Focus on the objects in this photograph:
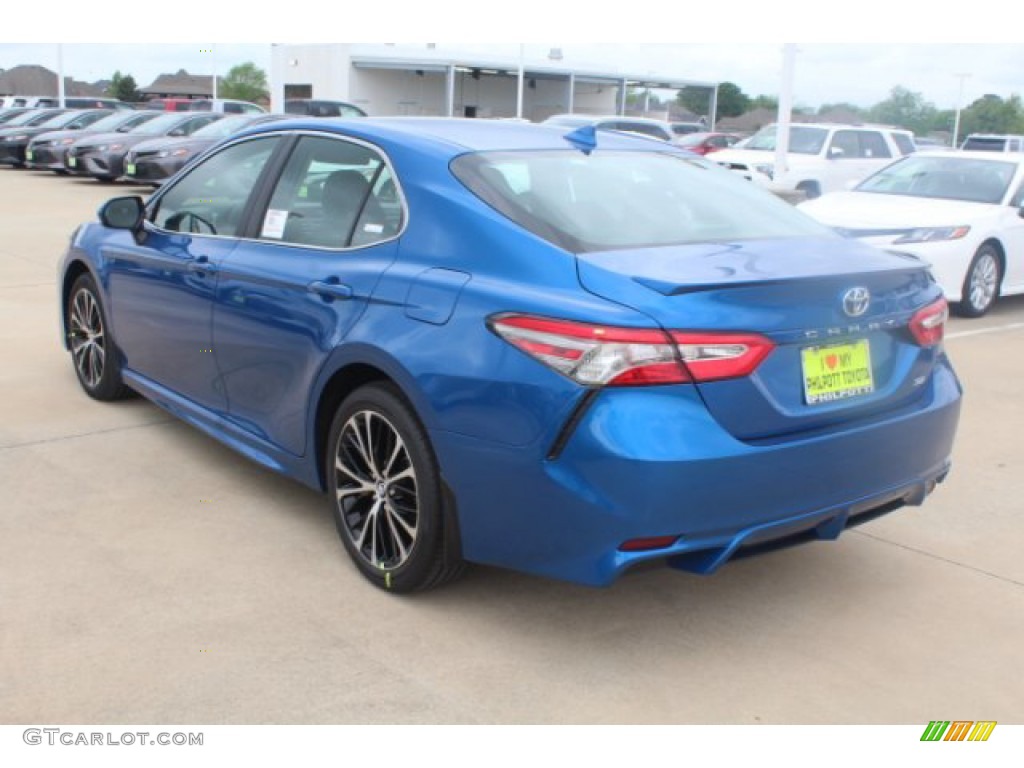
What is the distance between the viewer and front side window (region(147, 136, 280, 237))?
478 cm

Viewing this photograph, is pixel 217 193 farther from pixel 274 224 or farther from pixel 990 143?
pixel 990 143

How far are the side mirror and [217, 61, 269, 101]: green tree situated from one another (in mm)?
108112

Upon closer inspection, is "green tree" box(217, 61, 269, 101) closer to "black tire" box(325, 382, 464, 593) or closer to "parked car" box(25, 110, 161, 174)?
"parked car" box(25, 110, 161, 174)

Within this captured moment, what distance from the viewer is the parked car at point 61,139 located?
2302 centimetres

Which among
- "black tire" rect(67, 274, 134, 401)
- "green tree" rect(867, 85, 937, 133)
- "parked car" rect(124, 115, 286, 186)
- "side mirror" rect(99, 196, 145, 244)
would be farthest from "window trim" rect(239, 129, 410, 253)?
"green tree" rect(867, 85, 937, 133)

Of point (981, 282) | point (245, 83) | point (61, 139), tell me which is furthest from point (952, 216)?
point (245, 83)

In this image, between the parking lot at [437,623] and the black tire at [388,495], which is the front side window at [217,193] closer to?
the parking lot at [437,623]

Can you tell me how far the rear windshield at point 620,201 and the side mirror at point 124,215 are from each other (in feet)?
7.33

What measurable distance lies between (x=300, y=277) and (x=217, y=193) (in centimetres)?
112

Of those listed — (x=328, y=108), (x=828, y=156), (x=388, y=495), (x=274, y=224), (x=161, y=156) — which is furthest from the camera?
(x=328, y=108)

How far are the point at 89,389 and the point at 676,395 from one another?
412 cm

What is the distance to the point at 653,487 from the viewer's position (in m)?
3.09

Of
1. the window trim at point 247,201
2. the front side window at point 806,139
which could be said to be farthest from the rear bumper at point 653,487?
the front side window at point 806,139

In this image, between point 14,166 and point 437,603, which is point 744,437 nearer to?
point 437,603
